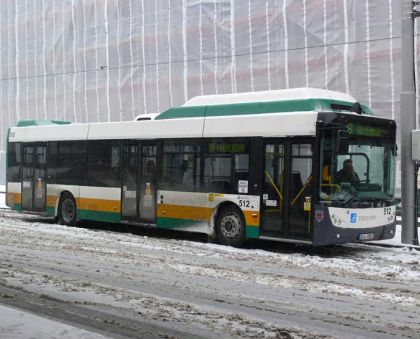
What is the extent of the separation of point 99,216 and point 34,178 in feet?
9.77

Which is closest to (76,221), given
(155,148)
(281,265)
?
(155,148)

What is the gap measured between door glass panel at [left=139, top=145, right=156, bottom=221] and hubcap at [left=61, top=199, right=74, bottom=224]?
284 centimetres

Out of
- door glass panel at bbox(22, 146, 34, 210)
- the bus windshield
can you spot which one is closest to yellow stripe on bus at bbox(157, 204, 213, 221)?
the bus windshield

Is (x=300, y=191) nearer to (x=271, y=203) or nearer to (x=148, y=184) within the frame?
(x=271, y=203)

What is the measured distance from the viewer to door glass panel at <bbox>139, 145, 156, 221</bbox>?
1439cm

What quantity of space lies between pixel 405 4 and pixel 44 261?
9067 millimetres

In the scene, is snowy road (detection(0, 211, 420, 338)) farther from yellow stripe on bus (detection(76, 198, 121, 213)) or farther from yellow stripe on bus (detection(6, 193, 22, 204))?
yellow stripe on bus (detection(6, 193, 22, 204))

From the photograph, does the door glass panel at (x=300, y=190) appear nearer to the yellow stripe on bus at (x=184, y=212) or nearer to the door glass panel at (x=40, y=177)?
the yellow stripe on bus at (x=184, y=212)

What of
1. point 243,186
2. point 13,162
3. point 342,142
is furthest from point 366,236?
point 13,162

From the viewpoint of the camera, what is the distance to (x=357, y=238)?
11688 mm

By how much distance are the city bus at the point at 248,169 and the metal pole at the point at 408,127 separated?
1015mm

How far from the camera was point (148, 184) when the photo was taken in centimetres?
1448

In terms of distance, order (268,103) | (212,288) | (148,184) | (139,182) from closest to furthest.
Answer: (212,288)
(268,103)
(148,184)
(139,182)

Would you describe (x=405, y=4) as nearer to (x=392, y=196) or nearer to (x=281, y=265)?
(x=392, y=196)
